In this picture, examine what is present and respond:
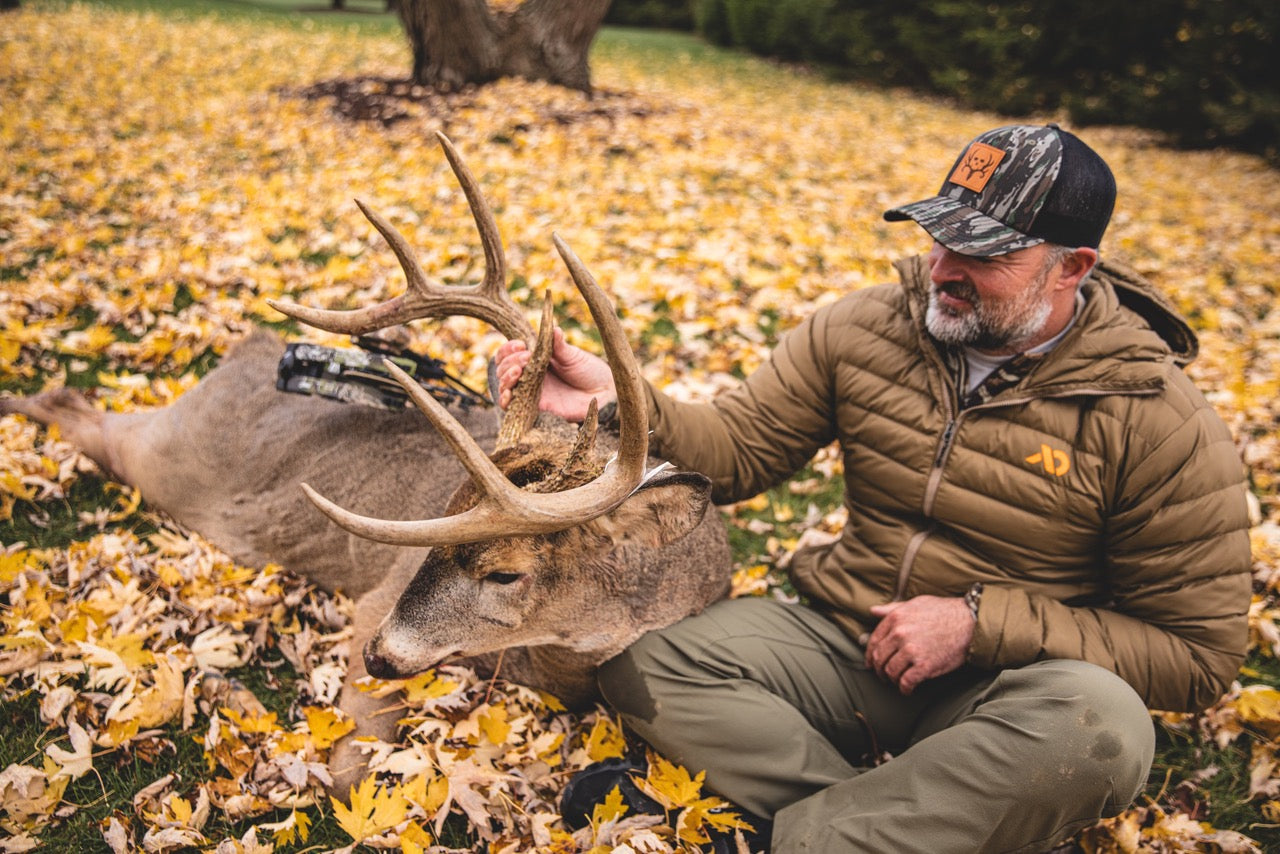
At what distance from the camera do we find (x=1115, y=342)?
2.68 metres

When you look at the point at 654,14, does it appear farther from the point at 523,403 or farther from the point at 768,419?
the point at 523,403

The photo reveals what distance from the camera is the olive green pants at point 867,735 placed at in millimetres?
2229

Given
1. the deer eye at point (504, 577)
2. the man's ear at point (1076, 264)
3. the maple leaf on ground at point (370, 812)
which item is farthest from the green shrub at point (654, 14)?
the maple leaf on ground at point (370, 812)

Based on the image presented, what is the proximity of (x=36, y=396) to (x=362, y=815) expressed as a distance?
3260 mm

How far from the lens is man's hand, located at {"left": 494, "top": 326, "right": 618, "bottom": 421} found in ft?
9.76

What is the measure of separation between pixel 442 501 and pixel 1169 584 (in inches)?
106

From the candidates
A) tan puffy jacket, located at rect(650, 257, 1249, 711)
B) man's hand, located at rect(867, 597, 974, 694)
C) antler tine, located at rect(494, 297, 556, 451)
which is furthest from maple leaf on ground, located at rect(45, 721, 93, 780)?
man's hand, located at rect(867, 597, 974, 694)

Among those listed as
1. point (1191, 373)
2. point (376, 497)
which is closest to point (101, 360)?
point (376, 497)

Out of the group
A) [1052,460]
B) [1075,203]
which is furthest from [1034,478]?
[1075,203]

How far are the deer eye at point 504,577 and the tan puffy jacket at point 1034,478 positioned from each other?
2.57ft

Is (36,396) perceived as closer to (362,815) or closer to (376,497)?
(376,497)

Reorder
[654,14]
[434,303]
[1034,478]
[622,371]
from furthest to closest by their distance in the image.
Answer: [654,14] → [434,303] → [1034,478] → [622,371]

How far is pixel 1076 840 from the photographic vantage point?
274cm

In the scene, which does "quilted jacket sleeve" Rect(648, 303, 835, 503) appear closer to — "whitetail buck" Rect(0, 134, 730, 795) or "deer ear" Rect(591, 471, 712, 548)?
"whitetail buck" Rect(0, 134, 730, 795)
